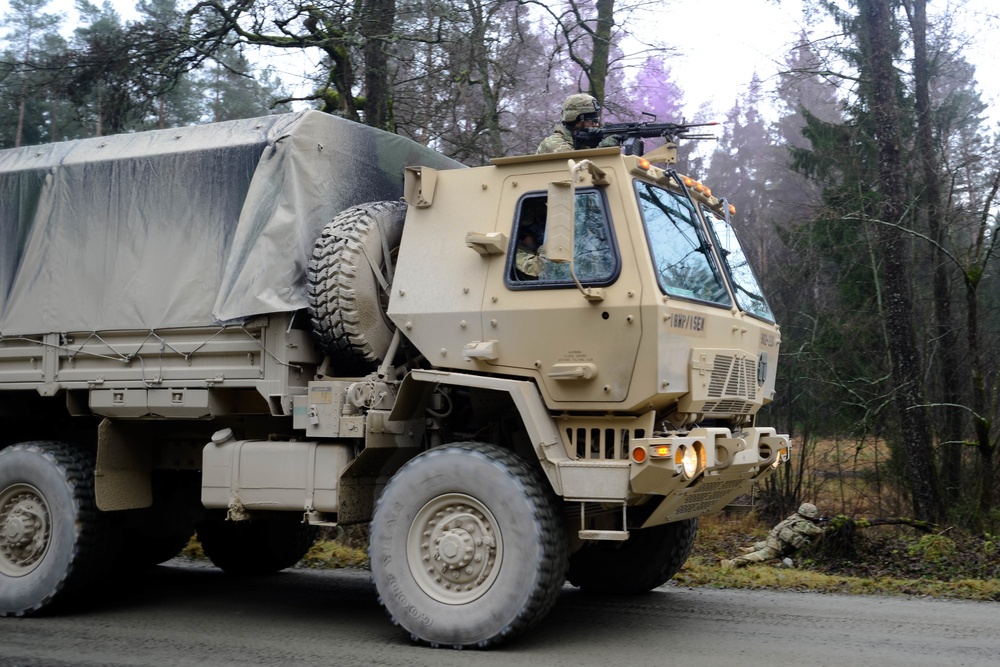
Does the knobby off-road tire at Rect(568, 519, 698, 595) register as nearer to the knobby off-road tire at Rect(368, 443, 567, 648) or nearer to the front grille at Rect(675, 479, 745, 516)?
the front grille at Rect(675, 479, 745, 516)

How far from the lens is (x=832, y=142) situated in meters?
17.5

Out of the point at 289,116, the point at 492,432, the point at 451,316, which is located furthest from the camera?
the point at 289,116

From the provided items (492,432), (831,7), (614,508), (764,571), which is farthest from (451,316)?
(831,7)

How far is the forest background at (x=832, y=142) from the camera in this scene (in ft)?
42.2

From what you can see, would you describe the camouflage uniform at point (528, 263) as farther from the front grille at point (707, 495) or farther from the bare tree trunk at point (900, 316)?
the bare tree trunk at point (900, 316)

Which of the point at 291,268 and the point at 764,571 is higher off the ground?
the point at 291,268

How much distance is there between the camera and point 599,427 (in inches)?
255

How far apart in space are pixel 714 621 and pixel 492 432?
2067 mm

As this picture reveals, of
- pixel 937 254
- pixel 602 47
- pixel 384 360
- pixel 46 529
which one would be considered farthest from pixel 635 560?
pixel 602 47

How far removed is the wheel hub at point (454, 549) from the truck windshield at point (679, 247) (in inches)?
74.2

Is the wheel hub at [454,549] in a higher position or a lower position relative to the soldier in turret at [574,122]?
lower

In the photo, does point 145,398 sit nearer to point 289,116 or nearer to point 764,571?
point 289,116

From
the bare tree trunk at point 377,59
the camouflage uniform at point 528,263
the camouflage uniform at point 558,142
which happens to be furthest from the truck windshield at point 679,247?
the bare tree trunk at point 377,59

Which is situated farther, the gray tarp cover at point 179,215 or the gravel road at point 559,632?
the gray tarp cover at point 179,215
